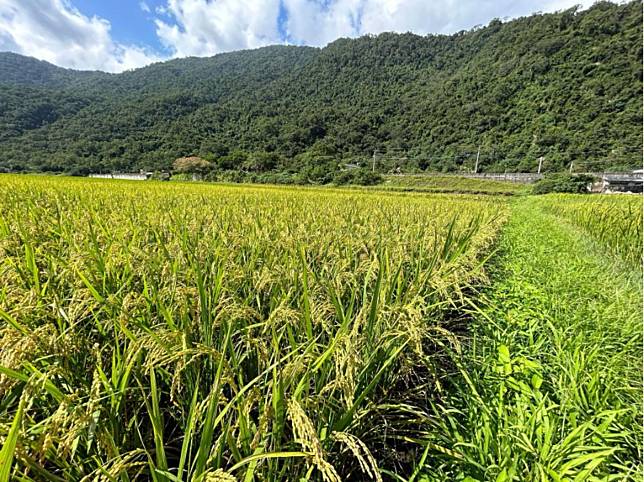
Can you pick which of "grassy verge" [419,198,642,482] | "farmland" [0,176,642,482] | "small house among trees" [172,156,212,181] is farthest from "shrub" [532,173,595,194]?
"small house among trees" [172,156,212,181]

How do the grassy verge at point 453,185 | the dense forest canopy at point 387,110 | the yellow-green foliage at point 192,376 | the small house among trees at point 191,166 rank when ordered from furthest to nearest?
the small house among trees at point 191,166 < the dense forest canopy at point 387,110 < the grassy verge at point 453,185 < the yellow-green foliage at point 192,376

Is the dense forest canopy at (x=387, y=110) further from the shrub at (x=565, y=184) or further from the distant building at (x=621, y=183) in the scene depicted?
the shrub at (x=565, y=184)

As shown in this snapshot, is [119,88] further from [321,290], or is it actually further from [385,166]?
[321,290]

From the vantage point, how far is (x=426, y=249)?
10.1 ft

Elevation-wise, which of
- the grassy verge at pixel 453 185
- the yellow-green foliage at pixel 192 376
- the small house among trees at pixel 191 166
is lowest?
the grassy verge at pixel 453 185

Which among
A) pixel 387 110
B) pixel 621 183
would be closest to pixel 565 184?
pixel 621 183

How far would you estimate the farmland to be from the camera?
35.0 inches

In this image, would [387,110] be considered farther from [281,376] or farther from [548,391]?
[281,376]

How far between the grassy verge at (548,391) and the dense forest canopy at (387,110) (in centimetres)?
4530

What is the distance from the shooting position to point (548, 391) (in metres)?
1.83

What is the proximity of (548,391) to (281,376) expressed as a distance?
5.58ft

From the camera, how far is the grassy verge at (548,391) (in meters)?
1.26

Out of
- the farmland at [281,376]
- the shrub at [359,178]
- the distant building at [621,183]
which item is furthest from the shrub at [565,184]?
the farmland at [281,376]

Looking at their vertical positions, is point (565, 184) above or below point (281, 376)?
below
